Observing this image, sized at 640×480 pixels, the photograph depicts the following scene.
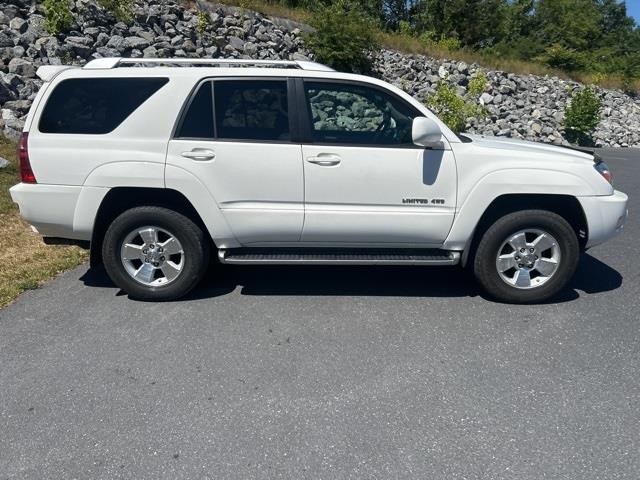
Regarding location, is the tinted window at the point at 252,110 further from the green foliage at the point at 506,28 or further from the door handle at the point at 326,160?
the green foliage at the point at 506,28

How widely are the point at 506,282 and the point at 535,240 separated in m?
0.43

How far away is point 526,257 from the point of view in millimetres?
4598

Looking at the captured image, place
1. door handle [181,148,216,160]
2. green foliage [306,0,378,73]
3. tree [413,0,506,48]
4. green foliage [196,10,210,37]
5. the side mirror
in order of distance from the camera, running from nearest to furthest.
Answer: the side mirror → door handle [181,148,216,160] → green foliage [196,10,210,37] → green foliage [306,0,378,73] → tree [413,0,506,48]

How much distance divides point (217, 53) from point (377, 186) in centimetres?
1150

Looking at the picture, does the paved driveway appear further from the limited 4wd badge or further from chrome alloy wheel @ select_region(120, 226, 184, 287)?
the limited 4wd badge

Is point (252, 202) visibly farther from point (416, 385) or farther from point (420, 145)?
point (416, 385)

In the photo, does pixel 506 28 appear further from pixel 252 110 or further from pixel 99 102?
pixel 99 102

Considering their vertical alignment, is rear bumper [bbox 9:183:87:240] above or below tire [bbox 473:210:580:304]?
above

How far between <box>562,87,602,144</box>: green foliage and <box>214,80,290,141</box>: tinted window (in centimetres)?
1855

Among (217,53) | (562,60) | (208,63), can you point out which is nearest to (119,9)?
(217,53)

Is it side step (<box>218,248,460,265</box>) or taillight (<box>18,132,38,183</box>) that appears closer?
taillight (<box>18,132,38,183</box>)

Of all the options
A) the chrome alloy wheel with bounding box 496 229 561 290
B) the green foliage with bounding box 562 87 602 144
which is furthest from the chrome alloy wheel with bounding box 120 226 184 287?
the green foliage with bounding box 562 87 602 144

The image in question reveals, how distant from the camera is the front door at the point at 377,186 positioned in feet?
14.4

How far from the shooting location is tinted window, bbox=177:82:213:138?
442cm
